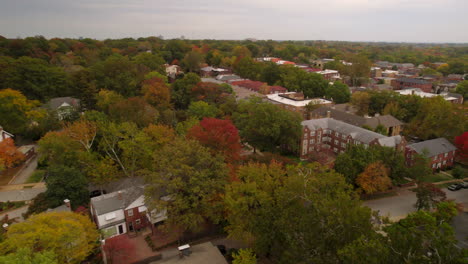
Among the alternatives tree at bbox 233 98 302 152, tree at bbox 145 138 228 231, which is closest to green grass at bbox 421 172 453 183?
tree at bbox 233 98 302 152

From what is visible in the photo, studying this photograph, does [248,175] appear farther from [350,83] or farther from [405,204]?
[350,83]

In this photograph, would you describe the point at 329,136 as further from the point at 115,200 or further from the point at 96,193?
the point at 96,193

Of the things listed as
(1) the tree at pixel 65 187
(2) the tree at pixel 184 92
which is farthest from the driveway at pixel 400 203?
(2) the tree at pixel 184 92

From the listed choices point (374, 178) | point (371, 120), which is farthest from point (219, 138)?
point (371, 120)

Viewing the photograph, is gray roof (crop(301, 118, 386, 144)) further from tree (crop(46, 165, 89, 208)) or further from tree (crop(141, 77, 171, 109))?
tree (crop(46, 165, 89, 208))

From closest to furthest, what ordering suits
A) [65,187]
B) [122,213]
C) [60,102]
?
[122,213], [65,187], [60,102]

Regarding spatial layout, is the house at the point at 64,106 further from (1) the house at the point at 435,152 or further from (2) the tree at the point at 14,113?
(1) the house at the point at 435,152
